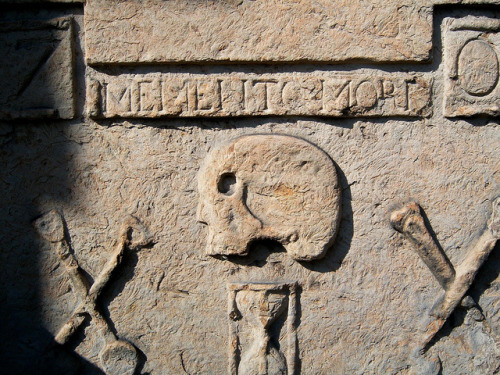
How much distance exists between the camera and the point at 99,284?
6.57 ft

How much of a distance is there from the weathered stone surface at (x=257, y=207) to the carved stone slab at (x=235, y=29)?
16mm

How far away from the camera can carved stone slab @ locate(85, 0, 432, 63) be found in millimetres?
1947

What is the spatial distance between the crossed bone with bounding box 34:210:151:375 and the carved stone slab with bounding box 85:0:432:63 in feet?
2.14

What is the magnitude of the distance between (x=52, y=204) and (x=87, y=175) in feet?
0.60

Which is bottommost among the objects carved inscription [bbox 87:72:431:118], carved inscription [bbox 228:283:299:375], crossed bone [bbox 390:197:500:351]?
carved inscription [bbox 228:283:299:375]

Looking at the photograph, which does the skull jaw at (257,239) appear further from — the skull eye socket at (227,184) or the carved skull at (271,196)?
the skull eye socket at (227,184)

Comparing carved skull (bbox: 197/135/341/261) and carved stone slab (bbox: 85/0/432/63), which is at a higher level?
carved stone slab (bbox: 85/0/432/63)

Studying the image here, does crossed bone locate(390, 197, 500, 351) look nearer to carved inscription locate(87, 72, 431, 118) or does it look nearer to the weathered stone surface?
the weathered stone surface

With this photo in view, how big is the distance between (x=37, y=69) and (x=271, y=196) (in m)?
1.03

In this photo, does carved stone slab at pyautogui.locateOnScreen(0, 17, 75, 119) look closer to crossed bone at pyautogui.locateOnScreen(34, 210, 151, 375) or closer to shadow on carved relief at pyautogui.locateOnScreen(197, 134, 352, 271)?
crossed bone at pyautogui.locateOnScreen(34, 210, 151, 375)

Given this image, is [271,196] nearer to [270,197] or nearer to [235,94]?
[270,197]

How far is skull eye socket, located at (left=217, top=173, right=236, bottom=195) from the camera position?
2.00 metres

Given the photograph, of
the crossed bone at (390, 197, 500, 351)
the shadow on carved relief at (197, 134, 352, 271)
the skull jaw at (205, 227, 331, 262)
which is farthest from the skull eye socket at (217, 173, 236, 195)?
the crossed bone at (390, 197, 500, 351)

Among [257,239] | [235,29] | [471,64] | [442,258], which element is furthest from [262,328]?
[471,64]
